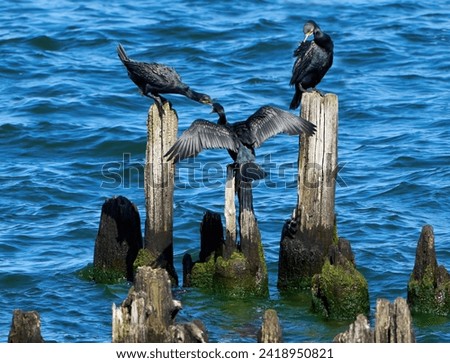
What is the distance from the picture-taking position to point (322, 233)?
1126 cm

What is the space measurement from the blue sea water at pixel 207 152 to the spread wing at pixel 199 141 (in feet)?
5.69

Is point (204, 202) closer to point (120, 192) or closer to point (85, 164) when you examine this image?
point (120, 192)

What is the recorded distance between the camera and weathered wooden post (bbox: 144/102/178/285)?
1077cm

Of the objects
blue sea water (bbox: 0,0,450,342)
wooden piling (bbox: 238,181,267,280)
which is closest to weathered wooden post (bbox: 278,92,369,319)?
blue sea water (bbox: 0,0,450,342)

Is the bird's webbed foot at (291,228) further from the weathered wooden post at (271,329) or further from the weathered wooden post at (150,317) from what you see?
the weathered wooden post at (271,329)

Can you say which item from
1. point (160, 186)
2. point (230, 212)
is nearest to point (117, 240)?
point (160, 186)

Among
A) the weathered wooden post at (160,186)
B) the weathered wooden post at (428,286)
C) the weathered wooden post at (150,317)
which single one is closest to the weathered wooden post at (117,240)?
the weathered wooden post at (160,186)

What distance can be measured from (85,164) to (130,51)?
6492 millimetres

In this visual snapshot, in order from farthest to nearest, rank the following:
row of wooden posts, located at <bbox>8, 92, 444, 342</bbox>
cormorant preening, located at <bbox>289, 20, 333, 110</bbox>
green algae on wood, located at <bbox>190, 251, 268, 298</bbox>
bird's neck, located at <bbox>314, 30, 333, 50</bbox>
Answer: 1. bird's neck, located at <bbox>314, 30, 333, 50</bbox>
2. cormorant preening, located at <bbox>289, 20, 333, 110</bbox>
3. green algae on wood, located at <bbox>190, 251, 268, 298</bbox>
4. row of wooden posts, located at <bbox>8, 92, 444, 342</bbox>

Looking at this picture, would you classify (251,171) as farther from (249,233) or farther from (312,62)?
(312,62)

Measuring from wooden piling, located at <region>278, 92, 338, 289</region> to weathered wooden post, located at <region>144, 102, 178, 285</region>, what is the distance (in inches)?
50.0

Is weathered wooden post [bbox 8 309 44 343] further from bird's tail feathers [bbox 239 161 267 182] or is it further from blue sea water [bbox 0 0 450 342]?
bird's tail feathers [bbox 239 161 267 182]
